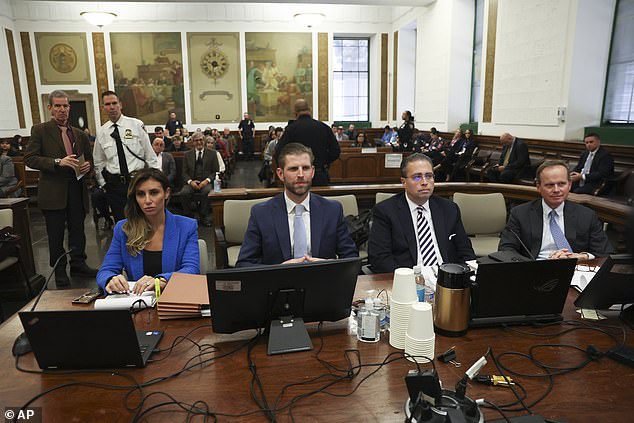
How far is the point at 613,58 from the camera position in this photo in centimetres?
744

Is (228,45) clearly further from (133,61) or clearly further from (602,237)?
(602,237)

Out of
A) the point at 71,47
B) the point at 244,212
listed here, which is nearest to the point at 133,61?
the point at 71,47

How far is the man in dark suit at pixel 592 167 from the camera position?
655cm

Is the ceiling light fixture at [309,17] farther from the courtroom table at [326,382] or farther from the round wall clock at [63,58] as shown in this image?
the courtroom table at [326,382]

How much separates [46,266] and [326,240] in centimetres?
389

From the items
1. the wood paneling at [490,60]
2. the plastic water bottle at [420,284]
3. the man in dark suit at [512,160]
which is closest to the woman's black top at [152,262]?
the plastic water bottle at [420,284]

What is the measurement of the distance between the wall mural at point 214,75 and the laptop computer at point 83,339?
15.1m

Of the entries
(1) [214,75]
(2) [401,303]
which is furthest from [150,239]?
(1) [214,75]

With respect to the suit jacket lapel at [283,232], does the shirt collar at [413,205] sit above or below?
above

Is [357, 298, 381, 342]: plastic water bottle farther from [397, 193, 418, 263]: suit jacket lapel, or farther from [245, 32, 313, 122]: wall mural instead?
[245, 32, 313, 122]: wall mural

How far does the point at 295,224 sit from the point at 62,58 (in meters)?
15.5

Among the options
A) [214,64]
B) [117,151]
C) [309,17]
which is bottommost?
[117,151]

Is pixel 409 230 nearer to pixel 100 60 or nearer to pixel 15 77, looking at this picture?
pixel 100 60

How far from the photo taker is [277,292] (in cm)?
156
